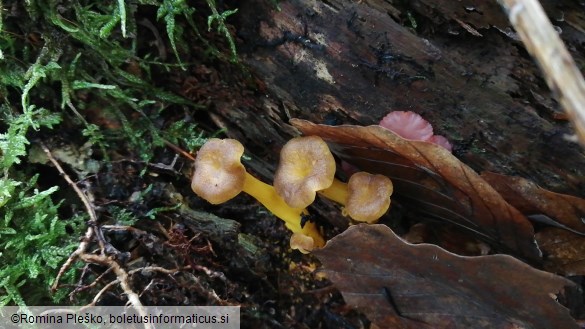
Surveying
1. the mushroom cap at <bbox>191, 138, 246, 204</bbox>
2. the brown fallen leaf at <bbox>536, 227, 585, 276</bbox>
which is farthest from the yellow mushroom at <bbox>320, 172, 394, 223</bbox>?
the brown fallen leaf at <bbox>536, 227, 585, 276</bbox>

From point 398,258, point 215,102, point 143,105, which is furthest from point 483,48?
point 143,105

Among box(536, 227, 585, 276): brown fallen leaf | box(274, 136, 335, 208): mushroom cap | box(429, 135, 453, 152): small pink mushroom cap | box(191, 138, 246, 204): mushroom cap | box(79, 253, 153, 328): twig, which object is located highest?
box(429, 135, 453, 152): small pink mushroom cap

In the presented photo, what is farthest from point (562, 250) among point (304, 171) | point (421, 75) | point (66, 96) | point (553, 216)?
point (66, 96)

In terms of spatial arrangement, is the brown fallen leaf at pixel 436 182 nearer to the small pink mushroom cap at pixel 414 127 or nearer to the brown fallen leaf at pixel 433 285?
the small pink mushroom cap at pixel 414 127

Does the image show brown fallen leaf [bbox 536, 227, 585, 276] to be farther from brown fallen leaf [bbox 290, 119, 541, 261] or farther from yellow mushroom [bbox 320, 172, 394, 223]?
yellow mushroom [bbox 320, 172, 394, 223]

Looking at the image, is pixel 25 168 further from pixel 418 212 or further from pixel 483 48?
pixel 483 48

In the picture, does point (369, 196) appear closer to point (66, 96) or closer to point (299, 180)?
point (299, 180)

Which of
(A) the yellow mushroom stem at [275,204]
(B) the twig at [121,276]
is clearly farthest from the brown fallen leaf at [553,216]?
(B) the twig at [121,276]
